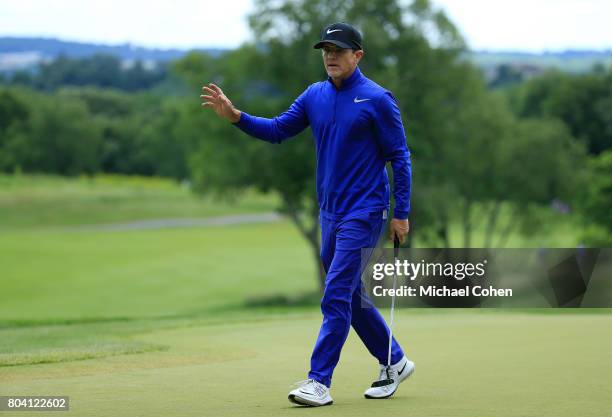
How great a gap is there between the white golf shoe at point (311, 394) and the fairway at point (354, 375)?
90mm

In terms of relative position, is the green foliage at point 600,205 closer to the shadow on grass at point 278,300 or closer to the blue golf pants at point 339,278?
the shadow on grass at point 278,300

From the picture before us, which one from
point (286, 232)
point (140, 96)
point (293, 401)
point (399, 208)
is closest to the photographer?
point (293, 401)

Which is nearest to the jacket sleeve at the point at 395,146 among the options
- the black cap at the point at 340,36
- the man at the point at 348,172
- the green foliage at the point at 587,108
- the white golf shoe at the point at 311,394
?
the man at the point at 348,172

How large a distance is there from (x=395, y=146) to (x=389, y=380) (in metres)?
1.47

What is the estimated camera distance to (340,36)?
285 inches

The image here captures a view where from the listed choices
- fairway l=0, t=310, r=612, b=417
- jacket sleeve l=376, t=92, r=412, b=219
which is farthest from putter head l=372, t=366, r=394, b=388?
jacket sleeve l=376, t=92, r=412, b=219

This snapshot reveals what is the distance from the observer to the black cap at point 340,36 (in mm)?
7223

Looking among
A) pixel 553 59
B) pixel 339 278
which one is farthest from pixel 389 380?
pixel 553 59

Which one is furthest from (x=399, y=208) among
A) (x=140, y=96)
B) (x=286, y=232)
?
(x=140, y=96)

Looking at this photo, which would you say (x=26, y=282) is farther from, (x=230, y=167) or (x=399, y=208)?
(x=399, y=208)

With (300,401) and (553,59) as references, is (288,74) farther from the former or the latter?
(553,59)

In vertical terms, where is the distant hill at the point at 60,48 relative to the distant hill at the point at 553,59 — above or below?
below

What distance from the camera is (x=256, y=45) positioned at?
47750mm

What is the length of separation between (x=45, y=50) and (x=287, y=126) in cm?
8708
